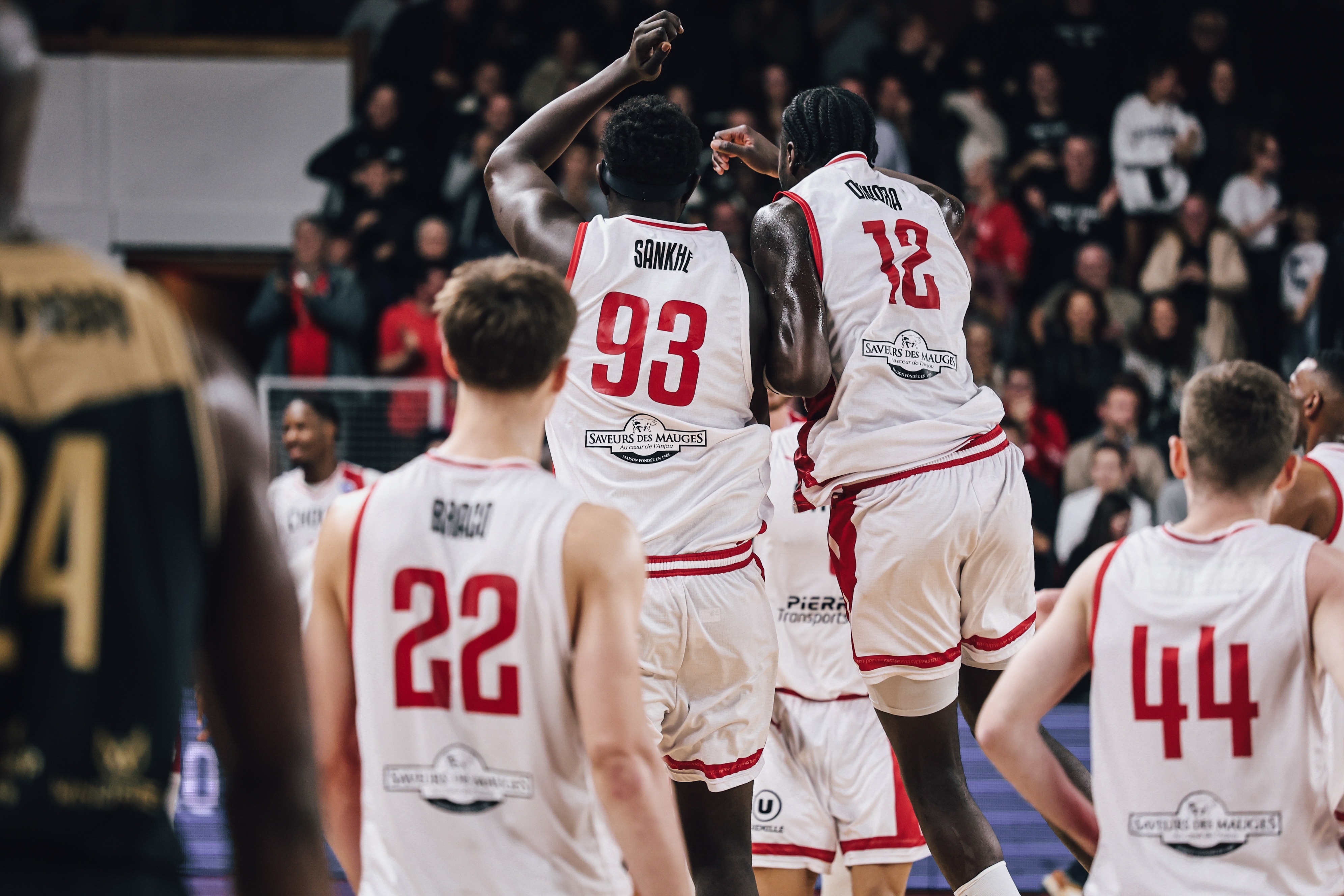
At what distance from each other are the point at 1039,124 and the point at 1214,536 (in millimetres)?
9483

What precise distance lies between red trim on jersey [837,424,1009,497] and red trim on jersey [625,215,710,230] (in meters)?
0.87

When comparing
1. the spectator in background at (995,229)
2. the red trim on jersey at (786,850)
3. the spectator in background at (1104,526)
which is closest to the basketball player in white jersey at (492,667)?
the red trim on jersey at (786,850)

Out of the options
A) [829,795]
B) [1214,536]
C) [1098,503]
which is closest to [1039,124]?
[1098,503]

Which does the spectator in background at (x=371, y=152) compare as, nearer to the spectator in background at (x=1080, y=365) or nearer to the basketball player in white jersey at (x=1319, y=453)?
the spectator in background at (x=1080, y=365)

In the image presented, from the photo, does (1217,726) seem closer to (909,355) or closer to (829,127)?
(909,355)

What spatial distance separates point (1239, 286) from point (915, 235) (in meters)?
7.28

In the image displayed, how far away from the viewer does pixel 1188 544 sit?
8.88 ft

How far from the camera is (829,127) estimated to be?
4.54 meters

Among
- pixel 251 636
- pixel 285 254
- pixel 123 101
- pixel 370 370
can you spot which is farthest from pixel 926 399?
pixel 123 101

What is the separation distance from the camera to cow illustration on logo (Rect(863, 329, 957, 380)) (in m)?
4.29

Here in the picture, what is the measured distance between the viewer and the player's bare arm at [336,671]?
261 centimetres

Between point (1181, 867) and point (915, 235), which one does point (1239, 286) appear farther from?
point (1181, 867)

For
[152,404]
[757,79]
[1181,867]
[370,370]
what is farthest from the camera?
[757,79]

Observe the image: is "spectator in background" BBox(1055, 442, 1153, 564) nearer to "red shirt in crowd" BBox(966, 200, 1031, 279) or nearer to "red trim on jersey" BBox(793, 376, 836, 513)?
"red shirt in crowd" BBox(966, 200, 1031, 279)
